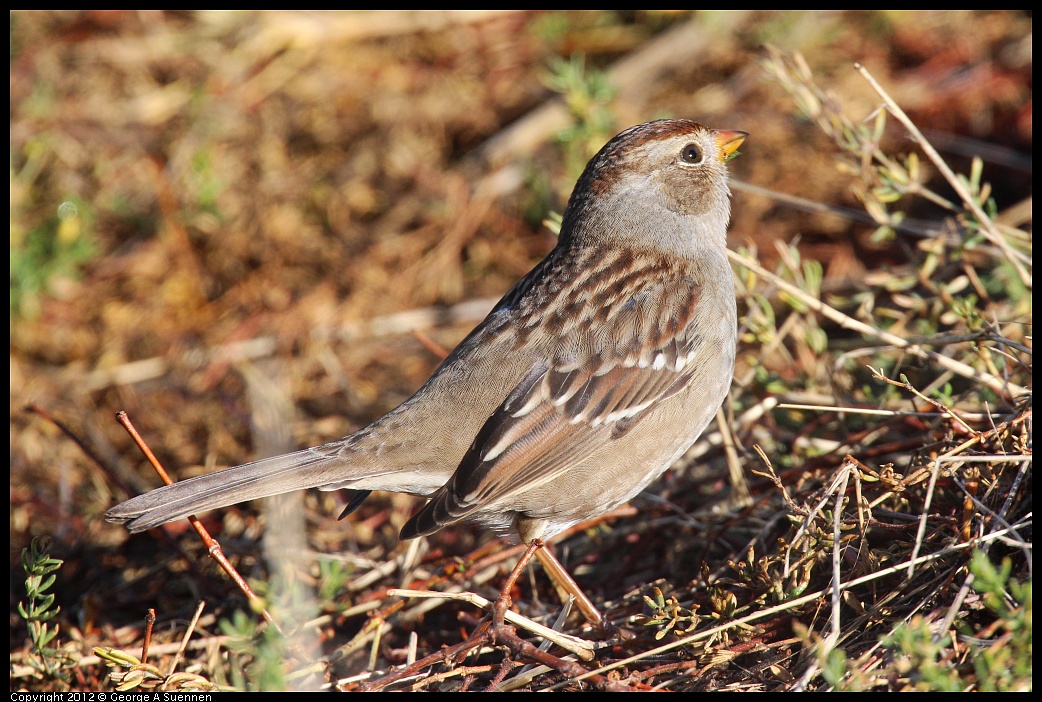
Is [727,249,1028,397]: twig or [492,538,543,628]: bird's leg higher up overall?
[727,249,1028,397]: twig

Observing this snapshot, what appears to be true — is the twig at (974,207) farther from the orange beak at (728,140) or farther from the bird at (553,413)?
the bird at (553,413)

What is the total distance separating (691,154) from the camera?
3.96 meters

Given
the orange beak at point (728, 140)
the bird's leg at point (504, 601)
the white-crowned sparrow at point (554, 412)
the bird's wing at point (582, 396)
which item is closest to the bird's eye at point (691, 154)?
the orange beak at point (728, 140)

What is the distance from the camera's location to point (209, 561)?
4.24 metres

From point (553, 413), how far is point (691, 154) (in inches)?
51.0

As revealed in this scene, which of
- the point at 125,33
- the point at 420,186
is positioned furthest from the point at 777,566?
the point at 125,33

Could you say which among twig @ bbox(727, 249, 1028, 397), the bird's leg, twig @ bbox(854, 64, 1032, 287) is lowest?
the bird's leg

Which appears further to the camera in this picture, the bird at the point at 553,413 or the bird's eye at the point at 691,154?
the bird's eye at the point at 691,154

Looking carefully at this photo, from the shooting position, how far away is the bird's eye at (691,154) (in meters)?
3.95

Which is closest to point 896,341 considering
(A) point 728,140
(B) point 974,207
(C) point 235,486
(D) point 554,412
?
(B) point 974,207

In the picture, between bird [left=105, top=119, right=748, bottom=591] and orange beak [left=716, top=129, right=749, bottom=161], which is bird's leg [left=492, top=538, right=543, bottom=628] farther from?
orange beak [left=716, top=129, right=749, bottom=161]

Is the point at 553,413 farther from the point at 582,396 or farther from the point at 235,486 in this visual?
the point at 235,486

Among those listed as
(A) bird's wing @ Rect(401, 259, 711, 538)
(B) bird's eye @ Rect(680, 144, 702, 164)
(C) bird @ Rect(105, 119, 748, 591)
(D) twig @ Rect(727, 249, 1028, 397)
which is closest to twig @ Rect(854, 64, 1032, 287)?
(D) twig @ Rect(727, 249, 1028, 397)

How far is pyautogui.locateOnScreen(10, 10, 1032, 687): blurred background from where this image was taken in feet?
17.1
